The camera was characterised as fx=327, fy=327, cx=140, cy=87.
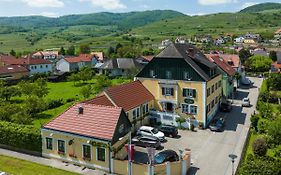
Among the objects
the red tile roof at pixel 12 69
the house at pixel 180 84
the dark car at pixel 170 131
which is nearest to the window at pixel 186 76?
the house at pixel 180 84

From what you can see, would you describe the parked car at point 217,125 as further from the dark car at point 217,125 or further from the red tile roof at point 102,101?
the red tile roof at point 102,101

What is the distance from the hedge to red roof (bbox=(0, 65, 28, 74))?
178ft

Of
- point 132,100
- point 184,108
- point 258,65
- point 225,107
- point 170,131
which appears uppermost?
point 258,65

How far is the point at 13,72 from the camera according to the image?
8606cm

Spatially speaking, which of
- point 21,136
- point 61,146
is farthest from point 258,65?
point 21,136

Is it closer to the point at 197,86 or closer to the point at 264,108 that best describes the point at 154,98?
the point at 197,86

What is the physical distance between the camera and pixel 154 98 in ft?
145

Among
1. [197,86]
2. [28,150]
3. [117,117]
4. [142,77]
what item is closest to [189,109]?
[197,86]

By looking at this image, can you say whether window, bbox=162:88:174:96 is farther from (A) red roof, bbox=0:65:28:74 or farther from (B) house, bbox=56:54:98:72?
(B) house, bbox=56:54:98:72

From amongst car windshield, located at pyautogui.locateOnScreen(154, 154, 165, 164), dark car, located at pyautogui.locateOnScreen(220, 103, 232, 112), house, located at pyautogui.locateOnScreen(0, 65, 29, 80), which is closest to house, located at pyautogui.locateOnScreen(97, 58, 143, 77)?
house, located at pyautogui.locateOnScreen(0, 65, 29, 80)

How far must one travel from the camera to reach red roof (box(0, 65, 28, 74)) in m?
84.6

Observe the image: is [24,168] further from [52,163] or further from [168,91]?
[168,91]

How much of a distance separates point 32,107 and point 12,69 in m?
45.4

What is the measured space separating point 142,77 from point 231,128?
44.0ft
